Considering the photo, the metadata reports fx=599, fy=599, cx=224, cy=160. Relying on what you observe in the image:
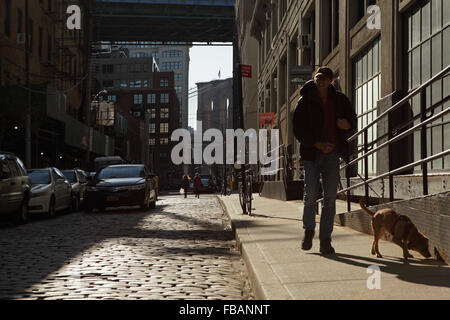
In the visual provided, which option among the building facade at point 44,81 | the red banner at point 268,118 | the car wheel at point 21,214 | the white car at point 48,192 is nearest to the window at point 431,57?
the car wheel at point 21,214

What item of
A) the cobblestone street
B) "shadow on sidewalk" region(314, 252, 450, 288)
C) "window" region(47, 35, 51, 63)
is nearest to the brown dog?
"shadow on sidewalk" region(314, 252, 450, 288)

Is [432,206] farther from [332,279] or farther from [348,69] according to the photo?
[348,69]

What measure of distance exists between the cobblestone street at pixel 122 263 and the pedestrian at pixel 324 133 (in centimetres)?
115

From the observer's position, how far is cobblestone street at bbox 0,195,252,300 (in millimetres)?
5280

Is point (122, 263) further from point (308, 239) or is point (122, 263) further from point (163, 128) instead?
point (163, 128)

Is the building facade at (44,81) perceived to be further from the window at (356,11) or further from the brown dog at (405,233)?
the brown dog at (405,233)

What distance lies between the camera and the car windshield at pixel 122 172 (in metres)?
18.7

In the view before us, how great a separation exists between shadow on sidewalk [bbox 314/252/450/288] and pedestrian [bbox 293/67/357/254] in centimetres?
50

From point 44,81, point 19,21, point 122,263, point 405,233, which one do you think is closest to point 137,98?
point 44,81

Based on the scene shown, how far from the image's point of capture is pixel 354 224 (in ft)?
28.8

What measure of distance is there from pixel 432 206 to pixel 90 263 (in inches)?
153

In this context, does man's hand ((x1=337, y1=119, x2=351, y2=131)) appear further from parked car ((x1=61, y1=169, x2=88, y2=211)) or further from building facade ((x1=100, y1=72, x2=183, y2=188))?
building facade ((x1=100, y1=72, x2=183, y2=188))

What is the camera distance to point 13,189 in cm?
1305
